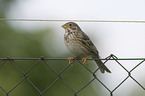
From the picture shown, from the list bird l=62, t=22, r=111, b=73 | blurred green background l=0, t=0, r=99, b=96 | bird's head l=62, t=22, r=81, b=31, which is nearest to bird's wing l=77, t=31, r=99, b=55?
bird l=62, t=22, r=111, b=73

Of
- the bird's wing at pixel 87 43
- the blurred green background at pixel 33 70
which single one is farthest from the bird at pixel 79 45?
the blurred green background at pixel 33 70

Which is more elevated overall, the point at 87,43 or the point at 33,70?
the point at 87,43

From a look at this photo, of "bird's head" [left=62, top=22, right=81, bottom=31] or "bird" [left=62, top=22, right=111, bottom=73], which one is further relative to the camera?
"bird's head" [left=62, top=22, right=81, bottom=31]

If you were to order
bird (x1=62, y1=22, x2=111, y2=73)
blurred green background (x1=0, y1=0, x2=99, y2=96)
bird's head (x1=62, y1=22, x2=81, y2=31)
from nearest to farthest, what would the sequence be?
bird (x1=62, y1=22, x2=111, y2=73), bird's head (x1=62, y1=22, x2=81, y2=31), blurred green background (x1=0, y1=0, x2=99, y2=96)

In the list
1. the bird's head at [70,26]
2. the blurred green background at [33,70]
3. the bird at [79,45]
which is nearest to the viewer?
the bird at [79,45]

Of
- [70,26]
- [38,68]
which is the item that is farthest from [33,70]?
[70,26]

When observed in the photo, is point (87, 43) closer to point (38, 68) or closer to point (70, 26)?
point (70, 26)

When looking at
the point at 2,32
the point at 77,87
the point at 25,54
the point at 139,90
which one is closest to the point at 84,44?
the point at 139,90

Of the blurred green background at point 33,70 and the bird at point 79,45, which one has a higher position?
the bird at point 79,45

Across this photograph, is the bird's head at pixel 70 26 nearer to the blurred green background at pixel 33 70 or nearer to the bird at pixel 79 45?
the bird at pixel 79 45


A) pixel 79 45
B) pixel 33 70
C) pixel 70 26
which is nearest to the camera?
pixel 79 45

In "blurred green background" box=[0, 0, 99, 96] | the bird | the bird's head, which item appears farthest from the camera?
"blurred green background" box=[0, 0, 99, 96]

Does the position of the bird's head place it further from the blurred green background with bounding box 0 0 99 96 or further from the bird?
the blurred green background with bounding box 0 0 99 96

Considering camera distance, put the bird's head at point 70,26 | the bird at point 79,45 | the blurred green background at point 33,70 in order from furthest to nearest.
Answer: the blurred green background at point 33,70
the bird's head at point 70,26
the bird at point 79,45
